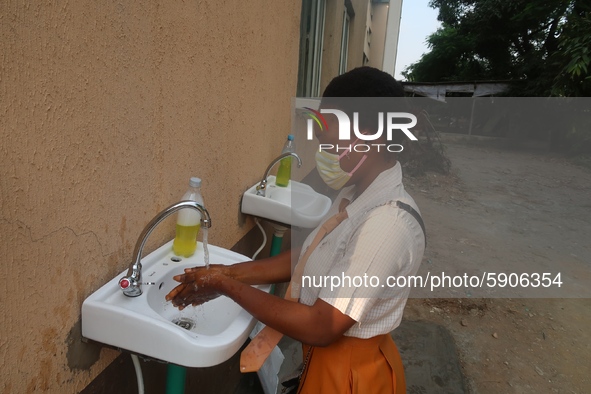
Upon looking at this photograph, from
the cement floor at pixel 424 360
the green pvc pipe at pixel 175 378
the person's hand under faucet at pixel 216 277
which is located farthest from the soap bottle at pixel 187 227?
the cement floor at pixel 424 360

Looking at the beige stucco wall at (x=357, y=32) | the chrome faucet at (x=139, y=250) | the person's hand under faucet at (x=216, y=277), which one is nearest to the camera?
the chrome faucet at (x=139, y=250)

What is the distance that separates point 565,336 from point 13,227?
3905mm

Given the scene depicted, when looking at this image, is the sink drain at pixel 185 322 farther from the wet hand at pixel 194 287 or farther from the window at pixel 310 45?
the window at pixel 310 45

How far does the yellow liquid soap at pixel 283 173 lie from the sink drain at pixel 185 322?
1429 millimetres

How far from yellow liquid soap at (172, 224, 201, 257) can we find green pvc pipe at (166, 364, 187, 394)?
0.39 metres

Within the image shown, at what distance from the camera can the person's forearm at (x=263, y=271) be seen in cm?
146

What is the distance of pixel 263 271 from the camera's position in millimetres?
1510

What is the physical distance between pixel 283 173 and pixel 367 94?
60.1 inches

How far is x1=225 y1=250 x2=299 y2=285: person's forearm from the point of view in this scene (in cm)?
146

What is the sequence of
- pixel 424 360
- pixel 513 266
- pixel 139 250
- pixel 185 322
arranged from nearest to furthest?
pixel 139 250
pixel 185 322
pixel 424 360
pixel 513 266

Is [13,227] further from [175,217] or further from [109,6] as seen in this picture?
[175,217]

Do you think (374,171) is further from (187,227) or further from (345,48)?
(345,48)

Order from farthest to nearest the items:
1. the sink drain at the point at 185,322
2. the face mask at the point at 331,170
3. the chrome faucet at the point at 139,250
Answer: the face mask at the point at 331,170, the sink drain at the point at 185,322, the chrome faucet at the point at 139,250

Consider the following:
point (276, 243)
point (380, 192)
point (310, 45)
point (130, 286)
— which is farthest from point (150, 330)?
point (310, 45)
